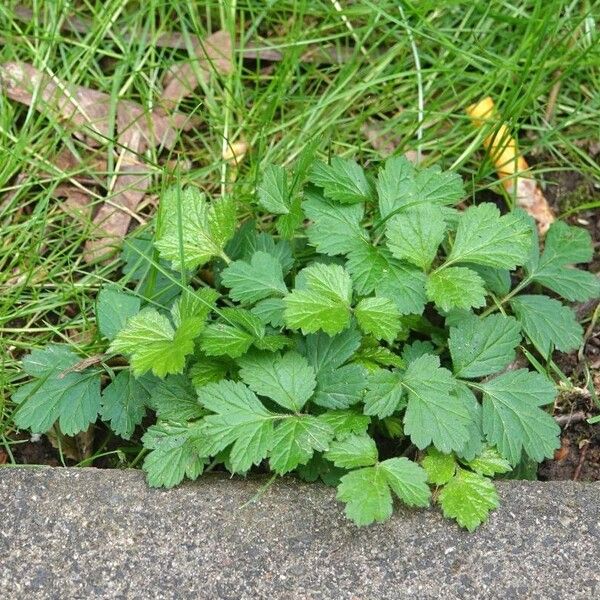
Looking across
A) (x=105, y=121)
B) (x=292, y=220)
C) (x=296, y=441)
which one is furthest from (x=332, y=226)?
(x=105, y=121)

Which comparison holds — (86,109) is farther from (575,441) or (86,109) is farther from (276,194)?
(575,441)

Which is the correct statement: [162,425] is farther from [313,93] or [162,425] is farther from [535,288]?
[313,93]

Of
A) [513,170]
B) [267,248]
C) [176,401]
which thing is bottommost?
[176,401]

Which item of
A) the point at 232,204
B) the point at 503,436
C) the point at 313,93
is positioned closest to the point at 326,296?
the point at 232,204

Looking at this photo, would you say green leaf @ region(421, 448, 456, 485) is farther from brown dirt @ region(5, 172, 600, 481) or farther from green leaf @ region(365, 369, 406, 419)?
brown dirt @ region(5, 172, 600, 481)

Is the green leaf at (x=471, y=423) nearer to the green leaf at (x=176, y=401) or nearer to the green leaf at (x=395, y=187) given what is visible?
the green leaf at (x=395, y=187)

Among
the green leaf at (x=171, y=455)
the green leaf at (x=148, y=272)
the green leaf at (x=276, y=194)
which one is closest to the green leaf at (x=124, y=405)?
the green leaf at (x=171, y=455)
